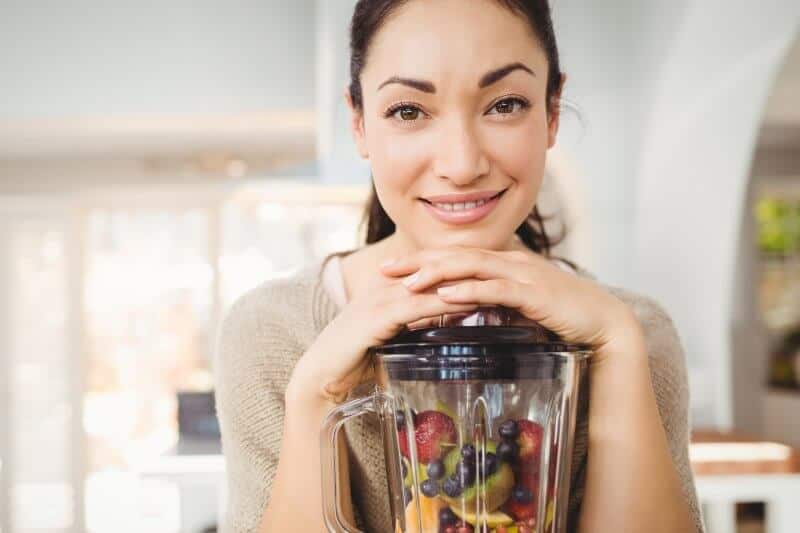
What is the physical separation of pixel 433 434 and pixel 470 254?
0.11 meters

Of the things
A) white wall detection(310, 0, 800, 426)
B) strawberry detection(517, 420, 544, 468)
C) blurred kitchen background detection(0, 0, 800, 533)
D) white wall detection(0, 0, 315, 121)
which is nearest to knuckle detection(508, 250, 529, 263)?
strawberry detection(517, 420, 544, 468)

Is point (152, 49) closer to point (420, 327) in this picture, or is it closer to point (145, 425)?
point (145, 425)

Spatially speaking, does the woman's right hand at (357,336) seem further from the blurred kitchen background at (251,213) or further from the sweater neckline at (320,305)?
the blurred kitchen background at (251,213)

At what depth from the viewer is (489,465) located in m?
0.45

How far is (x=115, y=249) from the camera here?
4430 mm

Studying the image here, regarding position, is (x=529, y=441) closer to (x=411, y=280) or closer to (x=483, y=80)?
(x=411, y=280)

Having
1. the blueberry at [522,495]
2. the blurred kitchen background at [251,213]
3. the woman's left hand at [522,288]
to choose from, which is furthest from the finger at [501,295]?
the blurred kitchen background at [251,213]

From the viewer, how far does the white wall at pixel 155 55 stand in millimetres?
3768

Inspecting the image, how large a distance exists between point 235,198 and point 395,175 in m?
3.06

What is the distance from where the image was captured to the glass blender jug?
442mm

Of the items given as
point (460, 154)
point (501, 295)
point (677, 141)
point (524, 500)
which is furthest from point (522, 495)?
point (677, 141)

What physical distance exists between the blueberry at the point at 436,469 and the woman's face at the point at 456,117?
0.17 metres

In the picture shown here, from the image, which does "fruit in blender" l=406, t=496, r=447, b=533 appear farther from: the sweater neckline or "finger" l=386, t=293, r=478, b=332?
the sweater neckline

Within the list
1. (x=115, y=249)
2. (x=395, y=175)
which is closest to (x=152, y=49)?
(x=115, y=249)
